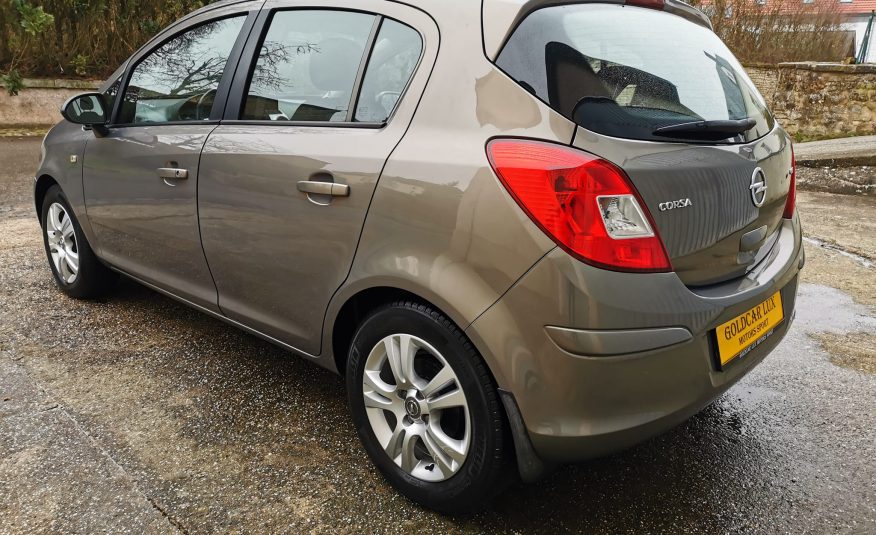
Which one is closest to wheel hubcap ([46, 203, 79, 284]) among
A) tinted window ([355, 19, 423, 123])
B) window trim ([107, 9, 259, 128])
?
window trim ([107, 9, 259, 128])

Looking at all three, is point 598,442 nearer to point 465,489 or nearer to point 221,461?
point 465,489

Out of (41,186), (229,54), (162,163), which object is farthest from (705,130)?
(41,186)

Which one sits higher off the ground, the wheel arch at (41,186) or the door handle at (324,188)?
the door handle at (324,188)

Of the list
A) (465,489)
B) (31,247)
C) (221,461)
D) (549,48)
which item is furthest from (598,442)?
(31,247)

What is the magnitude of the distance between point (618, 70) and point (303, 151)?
1.05 metres

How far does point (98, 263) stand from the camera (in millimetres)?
3756

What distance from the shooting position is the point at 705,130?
1933 mm

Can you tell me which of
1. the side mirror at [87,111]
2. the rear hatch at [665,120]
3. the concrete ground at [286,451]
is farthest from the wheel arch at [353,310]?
the side mirror at [87,111]

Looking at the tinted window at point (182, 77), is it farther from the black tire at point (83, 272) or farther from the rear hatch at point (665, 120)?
the rear hatch at point (665, 120)

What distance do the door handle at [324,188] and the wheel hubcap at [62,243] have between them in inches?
84.8

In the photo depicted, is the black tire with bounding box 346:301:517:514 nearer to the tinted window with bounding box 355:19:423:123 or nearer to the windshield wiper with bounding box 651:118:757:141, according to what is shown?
the tinted window with bounding box 355:19:423:123

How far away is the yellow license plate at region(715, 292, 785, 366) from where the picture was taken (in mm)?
1940

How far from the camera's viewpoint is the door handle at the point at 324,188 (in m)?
2.14

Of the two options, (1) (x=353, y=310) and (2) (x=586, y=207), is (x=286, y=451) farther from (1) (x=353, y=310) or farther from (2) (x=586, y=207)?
(2) (x=586, y=207)
